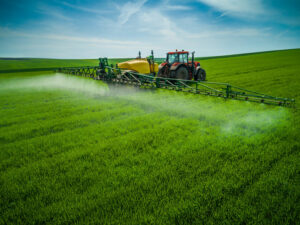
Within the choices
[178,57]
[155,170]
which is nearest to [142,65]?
[178,57]

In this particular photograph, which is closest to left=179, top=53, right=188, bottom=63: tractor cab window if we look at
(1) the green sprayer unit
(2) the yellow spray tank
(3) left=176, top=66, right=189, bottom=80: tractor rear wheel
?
(3) left=176, top=66, right=189, bottom=80: tractor rear wheel

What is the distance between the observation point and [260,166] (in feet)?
9.79

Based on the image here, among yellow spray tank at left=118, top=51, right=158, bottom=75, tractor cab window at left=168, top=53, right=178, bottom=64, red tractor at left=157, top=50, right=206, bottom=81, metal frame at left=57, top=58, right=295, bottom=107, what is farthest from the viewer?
yellow spray tank at left=118, top=51, right=158, bottom=75

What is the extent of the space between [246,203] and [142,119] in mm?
3983

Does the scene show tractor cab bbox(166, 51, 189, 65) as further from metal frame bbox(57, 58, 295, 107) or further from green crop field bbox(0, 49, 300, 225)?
green crop field bbox(0, 49, 300, 225)

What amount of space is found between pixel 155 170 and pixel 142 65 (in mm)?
10871

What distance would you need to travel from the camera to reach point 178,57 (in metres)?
11.9

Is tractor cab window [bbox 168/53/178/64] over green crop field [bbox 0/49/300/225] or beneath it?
over

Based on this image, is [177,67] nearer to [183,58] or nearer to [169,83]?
[183,58]

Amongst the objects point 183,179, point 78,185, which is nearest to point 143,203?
point 183,179

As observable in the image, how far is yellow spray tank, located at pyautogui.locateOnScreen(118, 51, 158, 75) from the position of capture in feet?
40.4

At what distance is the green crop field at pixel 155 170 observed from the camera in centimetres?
221

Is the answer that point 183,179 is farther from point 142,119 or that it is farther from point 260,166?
point 142,119

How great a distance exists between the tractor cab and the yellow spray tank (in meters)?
1.68
